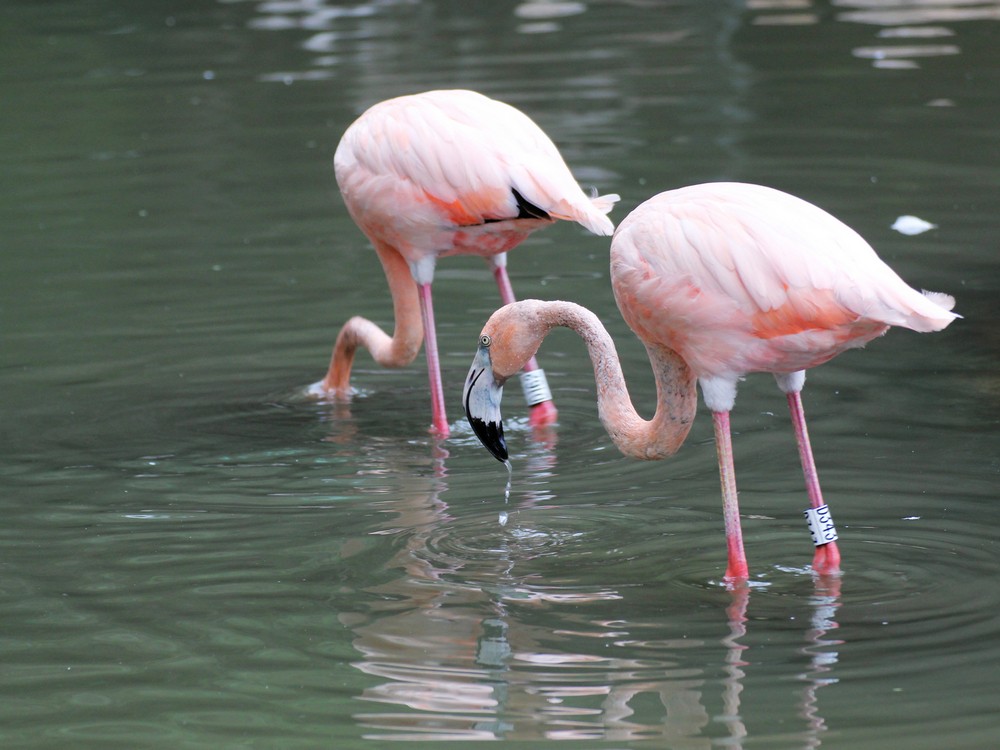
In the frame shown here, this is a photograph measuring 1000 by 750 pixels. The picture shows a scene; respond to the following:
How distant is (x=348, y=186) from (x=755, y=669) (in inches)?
114

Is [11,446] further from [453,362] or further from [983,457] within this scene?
[983,457]

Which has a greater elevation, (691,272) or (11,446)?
(691,272)

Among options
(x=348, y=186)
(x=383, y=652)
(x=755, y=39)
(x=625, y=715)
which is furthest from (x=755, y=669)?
(x=755, y=39)

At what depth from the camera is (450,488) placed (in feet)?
17.6

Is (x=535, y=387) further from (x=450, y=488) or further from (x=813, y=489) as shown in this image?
(x=813, y=489)

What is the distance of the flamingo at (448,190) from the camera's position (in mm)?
5602

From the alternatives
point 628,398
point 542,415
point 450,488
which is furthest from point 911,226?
point 628,398

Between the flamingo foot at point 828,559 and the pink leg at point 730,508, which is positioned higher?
the pink leg at point 730,508

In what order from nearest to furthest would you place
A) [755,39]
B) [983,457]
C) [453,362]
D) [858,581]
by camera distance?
[858,581] < [983,457] < [453,362] < [755,39]

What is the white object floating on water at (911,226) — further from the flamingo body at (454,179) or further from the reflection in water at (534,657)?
the reflection in water at (534,657)

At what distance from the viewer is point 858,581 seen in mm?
4328

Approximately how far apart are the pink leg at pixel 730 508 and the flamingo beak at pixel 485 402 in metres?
0.67

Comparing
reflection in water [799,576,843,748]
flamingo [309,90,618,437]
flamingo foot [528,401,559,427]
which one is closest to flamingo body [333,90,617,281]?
flamingo [309,90,618,437]

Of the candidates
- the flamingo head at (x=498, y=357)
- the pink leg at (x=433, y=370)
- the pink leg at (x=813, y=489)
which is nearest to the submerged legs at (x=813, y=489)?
the pink leg at (x=813, y=489)
